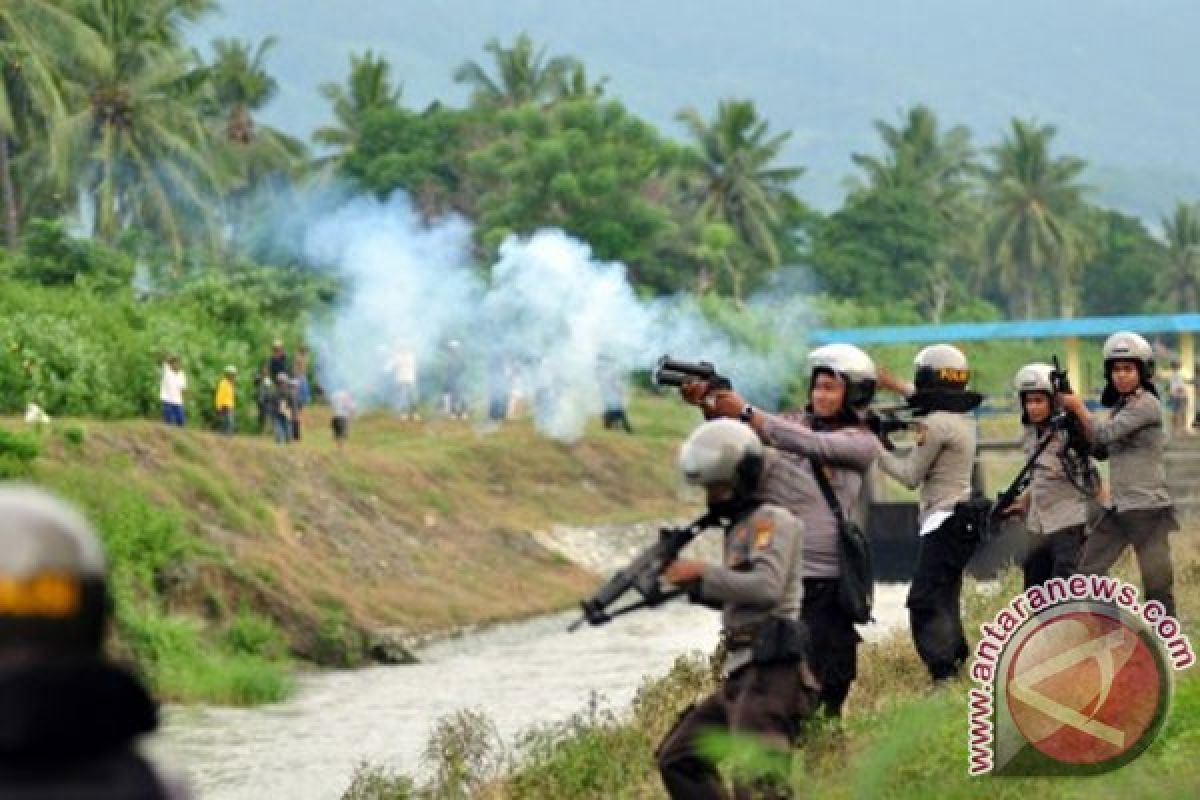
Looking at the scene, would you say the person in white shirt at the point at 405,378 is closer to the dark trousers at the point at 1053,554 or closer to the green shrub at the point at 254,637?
the green shrub at the point at 254,637

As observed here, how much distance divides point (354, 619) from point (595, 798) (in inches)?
790

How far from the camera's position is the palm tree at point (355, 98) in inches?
3120

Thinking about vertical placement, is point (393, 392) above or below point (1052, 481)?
above

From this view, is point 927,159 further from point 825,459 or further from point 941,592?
point 825,459

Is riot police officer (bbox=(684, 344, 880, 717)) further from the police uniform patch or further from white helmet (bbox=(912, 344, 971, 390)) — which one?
white helmet (bbox=(912, 344, 971, 390))

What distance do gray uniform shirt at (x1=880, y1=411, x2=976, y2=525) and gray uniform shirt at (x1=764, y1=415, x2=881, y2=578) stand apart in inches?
94.3

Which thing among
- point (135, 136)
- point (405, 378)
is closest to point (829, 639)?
point (405, 378)

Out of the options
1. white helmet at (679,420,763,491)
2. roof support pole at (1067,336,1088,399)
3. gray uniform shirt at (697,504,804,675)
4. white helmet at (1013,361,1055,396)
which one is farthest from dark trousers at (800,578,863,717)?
roof support pole at (1067,336,1088,399)

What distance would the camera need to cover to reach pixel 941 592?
41.6 ft

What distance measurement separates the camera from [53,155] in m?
50.2

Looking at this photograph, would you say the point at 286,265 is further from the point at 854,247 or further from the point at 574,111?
the point at 854,247

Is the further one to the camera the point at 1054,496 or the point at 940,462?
the point at 1054,496

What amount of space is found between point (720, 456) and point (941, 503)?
4.73 metres

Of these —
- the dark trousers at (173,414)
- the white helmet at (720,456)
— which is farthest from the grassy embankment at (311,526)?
the white helmet at (720,456)
